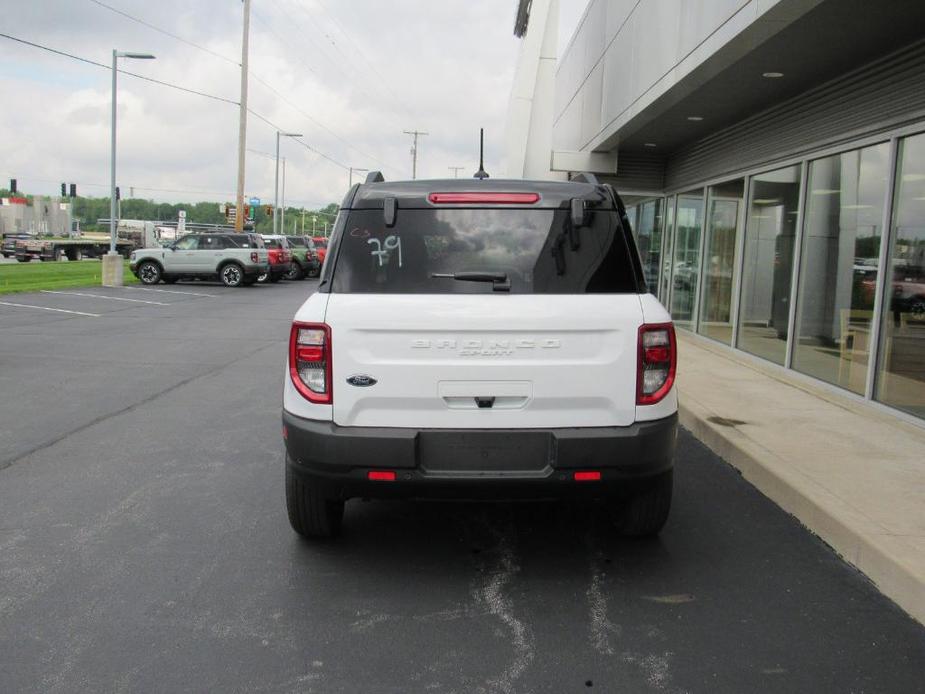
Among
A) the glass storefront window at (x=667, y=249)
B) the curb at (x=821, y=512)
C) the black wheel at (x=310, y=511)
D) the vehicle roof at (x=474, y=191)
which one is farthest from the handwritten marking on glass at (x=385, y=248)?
the glass storefront window at (x=667, y=249)

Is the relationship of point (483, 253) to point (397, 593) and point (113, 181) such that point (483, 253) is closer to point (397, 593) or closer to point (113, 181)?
point (397, 593)

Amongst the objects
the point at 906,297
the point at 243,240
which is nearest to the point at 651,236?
the point at 906,297

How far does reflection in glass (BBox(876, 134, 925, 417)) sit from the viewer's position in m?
7.96

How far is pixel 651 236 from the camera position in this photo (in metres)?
20.7

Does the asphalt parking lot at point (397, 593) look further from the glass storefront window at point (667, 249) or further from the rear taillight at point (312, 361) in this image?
the glass storefront window at point (667, 249)

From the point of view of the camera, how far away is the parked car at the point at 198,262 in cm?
3098

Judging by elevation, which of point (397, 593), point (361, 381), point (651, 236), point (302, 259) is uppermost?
point (651, 236)

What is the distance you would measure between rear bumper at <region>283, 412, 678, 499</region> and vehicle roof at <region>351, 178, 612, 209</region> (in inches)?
44.1

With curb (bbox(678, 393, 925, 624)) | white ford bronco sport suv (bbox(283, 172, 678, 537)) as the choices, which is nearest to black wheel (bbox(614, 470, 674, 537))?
white ford bronco sport suv (bbox(283, 172, 678, 537))

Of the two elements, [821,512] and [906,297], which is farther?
[906,297]

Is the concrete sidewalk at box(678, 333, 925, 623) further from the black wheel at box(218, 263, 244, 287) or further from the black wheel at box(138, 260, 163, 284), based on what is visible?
the black wheel at box(138, 260, 163, 284)

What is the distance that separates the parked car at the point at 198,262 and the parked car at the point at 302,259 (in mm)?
4087

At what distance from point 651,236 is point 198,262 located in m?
17.3

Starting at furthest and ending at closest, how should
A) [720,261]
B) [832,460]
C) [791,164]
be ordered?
[720,261] → [791,164] → [832,460]
